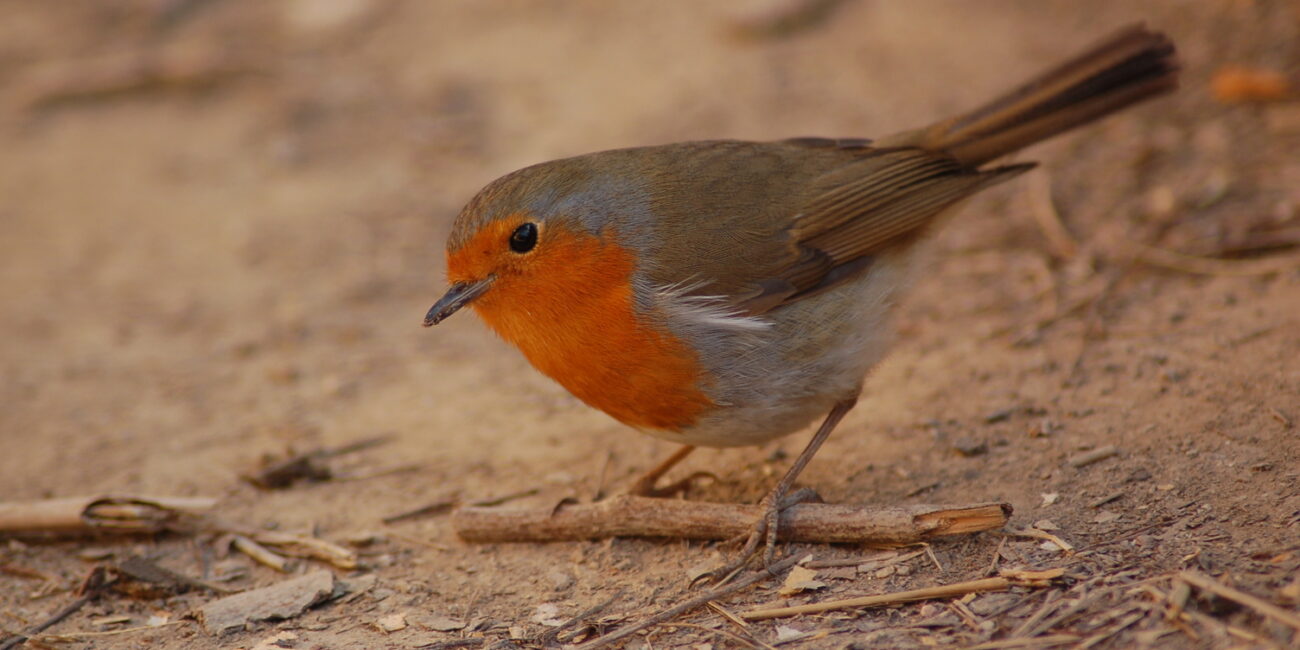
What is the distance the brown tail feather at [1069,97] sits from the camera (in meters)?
4.12

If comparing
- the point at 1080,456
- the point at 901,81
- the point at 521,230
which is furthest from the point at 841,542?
the point at 901,81

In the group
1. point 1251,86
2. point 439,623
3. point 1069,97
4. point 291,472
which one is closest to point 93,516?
point 291,472

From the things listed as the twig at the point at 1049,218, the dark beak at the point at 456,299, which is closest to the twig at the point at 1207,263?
the twig at the point at 1049,218

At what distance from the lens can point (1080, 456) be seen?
12.0 feet

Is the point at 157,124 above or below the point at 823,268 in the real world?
above

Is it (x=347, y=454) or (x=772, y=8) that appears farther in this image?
(x=772, y=8)

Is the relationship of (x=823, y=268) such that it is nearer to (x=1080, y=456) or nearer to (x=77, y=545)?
(x=1080, y=456)

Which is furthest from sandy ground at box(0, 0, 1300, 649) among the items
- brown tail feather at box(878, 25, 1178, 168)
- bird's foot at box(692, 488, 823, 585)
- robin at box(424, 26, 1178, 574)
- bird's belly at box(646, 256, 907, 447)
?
brown tail feather at box(878, 25, 1178, 168)

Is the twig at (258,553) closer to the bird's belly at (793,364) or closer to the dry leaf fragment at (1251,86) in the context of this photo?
the bird's belly at (793,364)

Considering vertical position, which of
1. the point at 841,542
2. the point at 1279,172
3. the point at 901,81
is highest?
the point at 901,81

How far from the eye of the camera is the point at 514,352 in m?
5.52

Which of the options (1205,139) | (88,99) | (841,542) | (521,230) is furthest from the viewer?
(88,99)

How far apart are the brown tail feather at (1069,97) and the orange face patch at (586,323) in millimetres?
1504

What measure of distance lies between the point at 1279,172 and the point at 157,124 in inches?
275
